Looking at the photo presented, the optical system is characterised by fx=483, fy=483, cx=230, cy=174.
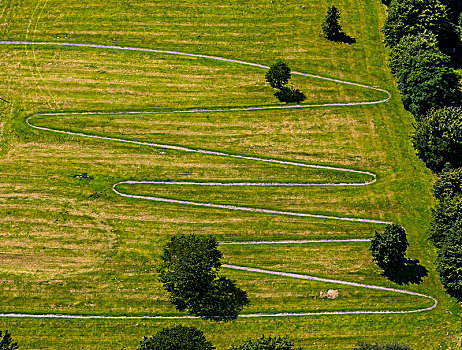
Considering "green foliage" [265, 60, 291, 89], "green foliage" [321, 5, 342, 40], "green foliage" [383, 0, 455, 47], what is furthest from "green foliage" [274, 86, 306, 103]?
"green foliage" [383, 0, 455, 47]

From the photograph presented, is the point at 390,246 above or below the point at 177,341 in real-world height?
above

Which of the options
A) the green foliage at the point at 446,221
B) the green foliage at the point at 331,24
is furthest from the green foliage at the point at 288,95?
the green foliage at the point at 446,221

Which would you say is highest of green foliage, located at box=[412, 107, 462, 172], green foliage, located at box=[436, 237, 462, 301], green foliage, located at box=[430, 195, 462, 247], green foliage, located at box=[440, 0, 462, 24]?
green foliage, located at box=[440, 0, 462, 24]

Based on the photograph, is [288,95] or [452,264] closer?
[452,264]

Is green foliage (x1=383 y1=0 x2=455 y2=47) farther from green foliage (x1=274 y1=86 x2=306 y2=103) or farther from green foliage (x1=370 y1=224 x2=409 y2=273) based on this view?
green foliage (x1=370 y1=224 x2=409 y2=273)

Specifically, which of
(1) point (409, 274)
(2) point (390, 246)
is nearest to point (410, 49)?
(2) point (390, 246)

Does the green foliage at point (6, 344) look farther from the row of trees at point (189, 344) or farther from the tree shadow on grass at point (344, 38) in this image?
the tree shadow on grass at point (344, 38)

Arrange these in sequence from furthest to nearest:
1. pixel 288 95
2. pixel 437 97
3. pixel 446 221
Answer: pixel 288 95, pixel 437 97, pixel 446 221

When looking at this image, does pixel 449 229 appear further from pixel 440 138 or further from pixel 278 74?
pixel 278 74
